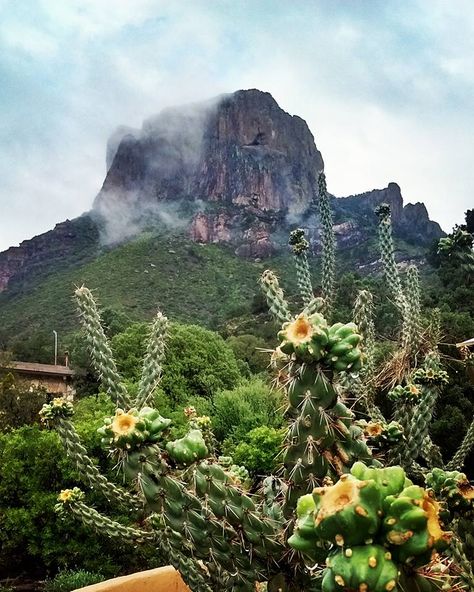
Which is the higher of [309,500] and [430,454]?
[309,500]

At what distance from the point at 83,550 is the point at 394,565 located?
9.05m

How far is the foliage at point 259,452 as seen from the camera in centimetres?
1253

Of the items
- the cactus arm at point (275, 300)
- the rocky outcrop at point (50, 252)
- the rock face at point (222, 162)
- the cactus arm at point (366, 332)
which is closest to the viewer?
the cactus arm at point (275, 300)

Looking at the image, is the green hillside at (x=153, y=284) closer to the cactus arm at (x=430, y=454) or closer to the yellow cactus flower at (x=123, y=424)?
the cactus arm at (x=430, y=454)

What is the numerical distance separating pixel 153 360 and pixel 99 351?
450 millimetres

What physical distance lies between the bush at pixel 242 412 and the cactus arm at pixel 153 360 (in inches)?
388

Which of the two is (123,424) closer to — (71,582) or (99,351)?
(99,351)

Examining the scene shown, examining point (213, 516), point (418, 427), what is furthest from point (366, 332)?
point (213, 516)

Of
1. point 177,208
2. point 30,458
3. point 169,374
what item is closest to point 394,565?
point 30,458

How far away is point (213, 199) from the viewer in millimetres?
82312

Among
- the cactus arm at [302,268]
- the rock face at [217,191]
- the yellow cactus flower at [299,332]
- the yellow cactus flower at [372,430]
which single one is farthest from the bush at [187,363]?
the rock face at [217,191]

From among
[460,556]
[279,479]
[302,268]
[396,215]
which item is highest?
[396,215]

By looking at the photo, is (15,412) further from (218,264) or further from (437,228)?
(437,228)

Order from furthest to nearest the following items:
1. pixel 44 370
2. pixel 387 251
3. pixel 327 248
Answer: pixel 44 370 → pixel 387 251 → pixel 327 248
